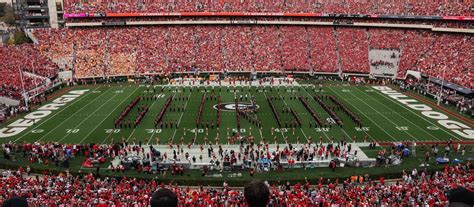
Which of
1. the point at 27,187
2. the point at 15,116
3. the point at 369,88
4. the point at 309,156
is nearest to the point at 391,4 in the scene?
the point at 369,88

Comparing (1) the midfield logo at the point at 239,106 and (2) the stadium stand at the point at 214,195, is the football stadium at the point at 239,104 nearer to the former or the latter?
(2) the stadium stand at the point at 214,195

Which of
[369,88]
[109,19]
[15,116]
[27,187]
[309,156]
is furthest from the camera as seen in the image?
[109,19]

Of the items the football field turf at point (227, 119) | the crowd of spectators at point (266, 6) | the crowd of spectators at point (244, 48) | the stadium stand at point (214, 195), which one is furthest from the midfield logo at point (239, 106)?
the crowd of spectators at point (266, 6)

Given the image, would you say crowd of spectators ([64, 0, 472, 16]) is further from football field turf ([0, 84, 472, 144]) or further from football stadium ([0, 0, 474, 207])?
football field turf ([0, 84, 472, 144])

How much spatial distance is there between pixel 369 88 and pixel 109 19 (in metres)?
37.2

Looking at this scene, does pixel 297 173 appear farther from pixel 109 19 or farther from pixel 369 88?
pixel 109 19

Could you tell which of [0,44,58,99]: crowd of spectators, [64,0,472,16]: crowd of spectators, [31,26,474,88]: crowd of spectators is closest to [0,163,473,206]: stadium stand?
[0,44,58,99]: crowd of spectators

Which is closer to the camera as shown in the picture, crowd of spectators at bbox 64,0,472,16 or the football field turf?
the football field turf

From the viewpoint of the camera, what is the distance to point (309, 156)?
23.2 meters

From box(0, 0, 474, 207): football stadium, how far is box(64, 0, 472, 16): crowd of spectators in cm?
30

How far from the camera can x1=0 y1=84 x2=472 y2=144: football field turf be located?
27188 millimetres

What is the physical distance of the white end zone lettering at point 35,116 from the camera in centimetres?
2834

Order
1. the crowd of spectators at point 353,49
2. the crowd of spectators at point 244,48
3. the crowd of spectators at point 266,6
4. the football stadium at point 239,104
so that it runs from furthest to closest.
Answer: the crowd of spectators at point 266,6 → the crowd of spectators at point 353,49 → the crowd of spectators at point 244,48 → the football stadium at point 239,104

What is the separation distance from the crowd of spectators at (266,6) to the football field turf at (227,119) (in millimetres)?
21172
